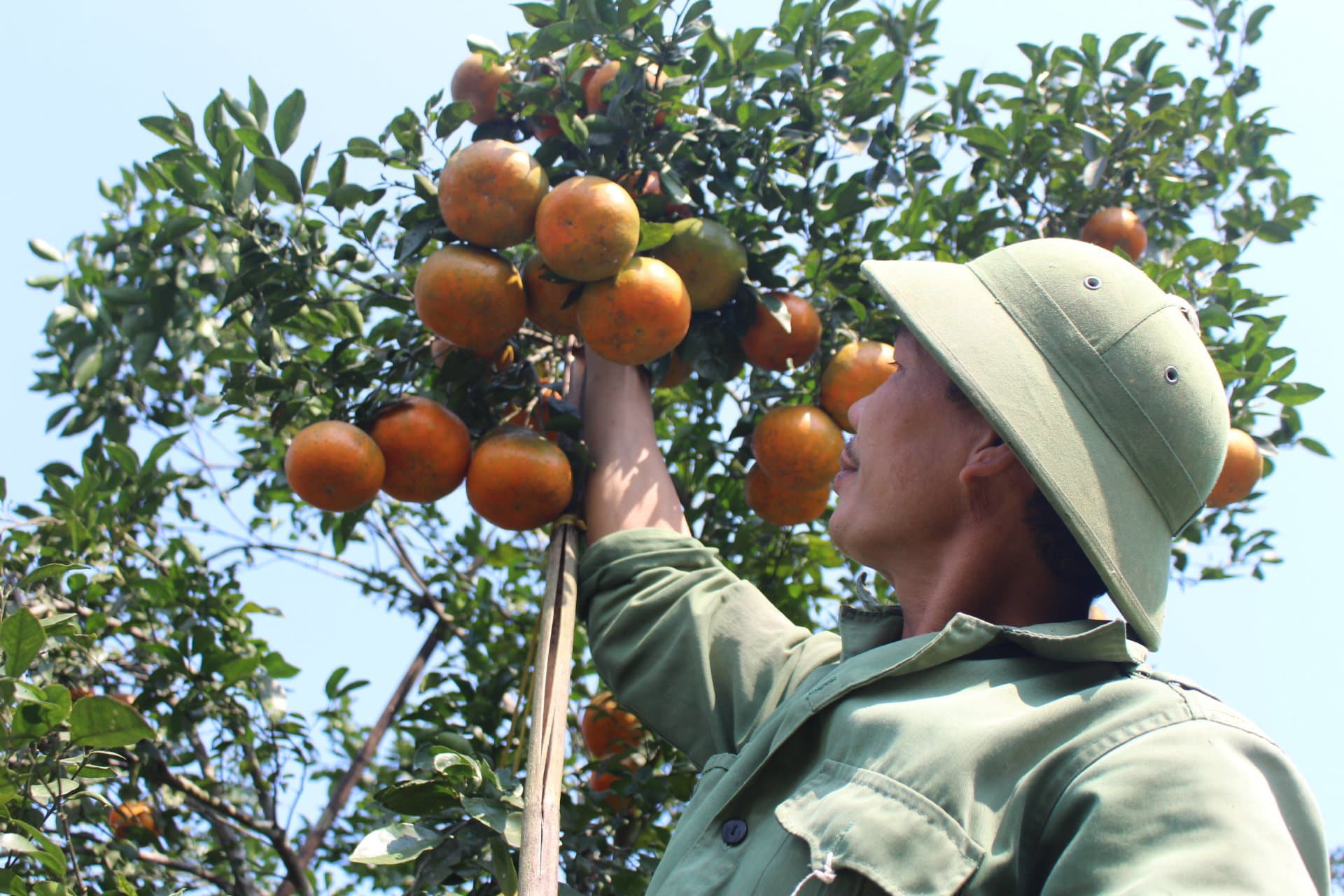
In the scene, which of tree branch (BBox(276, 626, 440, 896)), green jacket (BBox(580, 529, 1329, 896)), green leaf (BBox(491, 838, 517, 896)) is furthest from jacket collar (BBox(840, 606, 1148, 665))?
tree branch (BBox(276, 626, 440, 896))

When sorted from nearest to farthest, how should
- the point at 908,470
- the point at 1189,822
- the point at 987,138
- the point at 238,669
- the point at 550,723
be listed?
the point at 1189,822, the point at 908,470, the point at 550,723, the point at 238,669, the point at 987,138

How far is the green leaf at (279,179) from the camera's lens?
6.70 feet

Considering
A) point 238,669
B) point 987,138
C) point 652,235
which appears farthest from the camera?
point 987,138

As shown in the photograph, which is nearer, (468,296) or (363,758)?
(468,296)

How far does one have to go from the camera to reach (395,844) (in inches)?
58.4

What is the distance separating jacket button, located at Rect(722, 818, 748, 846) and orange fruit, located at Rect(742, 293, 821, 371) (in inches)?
41.6

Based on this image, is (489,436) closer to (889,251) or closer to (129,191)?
(889,251)

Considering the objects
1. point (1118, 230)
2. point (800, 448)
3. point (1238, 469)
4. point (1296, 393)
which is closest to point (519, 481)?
point (800, 448)

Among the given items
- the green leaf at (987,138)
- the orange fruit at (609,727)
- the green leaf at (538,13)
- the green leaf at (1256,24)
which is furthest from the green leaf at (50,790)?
the green leaf at (1256,24)

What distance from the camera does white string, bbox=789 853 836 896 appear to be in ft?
3.39

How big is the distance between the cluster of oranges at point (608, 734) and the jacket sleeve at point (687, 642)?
0.76 m

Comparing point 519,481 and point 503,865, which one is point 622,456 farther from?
point 503,865

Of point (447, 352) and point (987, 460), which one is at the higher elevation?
point (447, 352)

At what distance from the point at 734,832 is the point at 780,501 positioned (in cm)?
106
